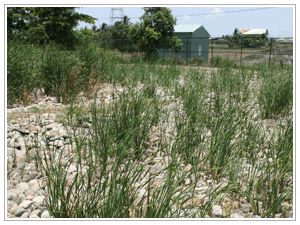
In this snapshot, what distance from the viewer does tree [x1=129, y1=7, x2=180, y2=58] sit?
48.1 ft

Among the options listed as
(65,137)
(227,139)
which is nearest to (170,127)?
(227,139)

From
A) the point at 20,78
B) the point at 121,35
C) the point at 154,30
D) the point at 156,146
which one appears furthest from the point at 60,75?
the point at 121,35

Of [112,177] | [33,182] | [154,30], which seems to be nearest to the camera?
[112,177]

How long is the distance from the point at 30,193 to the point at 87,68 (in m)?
3.84

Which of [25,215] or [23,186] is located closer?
[25,215]

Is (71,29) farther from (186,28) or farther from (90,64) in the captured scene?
(186,28)

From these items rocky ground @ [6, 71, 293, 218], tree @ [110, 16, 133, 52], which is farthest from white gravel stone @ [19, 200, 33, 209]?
tree @ [110, 16, 133, 52]

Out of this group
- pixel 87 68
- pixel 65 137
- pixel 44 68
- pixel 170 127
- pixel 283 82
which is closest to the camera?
pixel 65 137

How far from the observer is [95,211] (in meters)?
1.37

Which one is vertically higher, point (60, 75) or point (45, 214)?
point (60, 75)

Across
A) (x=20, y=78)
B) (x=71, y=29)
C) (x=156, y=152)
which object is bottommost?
(x=156, y=152)

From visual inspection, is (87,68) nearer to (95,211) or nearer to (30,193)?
(30,193)

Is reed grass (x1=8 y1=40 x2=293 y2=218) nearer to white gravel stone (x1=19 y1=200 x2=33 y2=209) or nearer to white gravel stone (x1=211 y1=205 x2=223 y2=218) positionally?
white gravel stone (x1=211 y1=205 x2=223 y2=218)

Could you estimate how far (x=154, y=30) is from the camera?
588 inches
